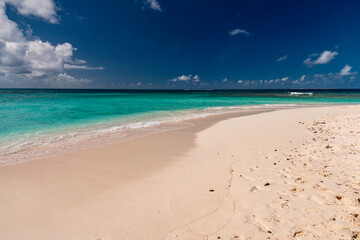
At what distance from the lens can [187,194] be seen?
4.24 m

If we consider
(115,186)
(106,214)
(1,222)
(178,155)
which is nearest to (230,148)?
(178,155)

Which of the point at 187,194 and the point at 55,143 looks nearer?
the point at 187,194

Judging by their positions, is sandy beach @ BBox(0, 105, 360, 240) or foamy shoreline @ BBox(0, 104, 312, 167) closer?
sandy beach @ BBox(0, 105, 360, 240)

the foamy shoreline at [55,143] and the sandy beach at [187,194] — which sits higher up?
the sandy beach at [187,194]

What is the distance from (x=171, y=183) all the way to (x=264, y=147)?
178 inches

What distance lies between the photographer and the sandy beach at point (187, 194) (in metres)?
3.12

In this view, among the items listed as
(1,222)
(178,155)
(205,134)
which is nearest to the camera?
(1,222)

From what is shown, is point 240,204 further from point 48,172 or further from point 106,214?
point 48,172

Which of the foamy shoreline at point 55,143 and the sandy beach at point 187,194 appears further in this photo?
the foamy shoreline at point 55,143

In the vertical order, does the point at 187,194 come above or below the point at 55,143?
above

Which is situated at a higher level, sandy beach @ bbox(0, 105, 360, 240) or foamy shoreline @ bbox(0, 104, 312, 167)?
sandy beach @ bbox(0, 105, 360, 240)

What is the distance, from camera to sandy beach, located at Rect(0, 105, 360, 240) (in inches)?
123

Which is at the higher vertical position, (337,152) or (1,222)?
(337,152)

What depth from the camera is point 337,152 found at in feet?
20.4
